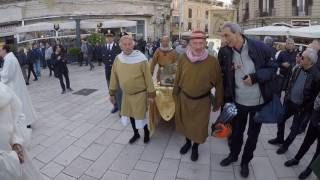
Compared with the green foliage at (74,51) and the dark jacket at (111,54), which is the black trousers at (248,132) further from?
the green foliage at (74,51)

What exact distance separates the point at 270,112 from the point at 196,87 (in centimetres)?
101

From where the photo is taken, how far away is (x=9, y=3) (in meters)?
32.7

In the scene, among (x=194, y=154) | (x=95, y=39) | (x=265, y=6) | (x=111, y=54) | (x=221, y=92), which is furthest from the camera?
(x=265, y=6)

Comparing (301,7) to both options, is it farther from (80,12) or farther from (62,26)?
(80,12)

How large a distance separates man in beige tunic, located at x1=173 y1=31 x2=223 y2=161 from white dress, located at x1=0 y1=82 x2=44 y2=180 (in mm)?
2268

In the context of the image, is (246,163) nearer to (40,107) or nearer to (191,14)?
(40,107)

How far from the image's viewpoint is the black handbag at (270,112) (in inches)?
156

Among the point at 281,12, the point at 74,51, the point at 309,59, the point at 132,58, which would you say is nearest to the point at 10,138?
the point at 132,58

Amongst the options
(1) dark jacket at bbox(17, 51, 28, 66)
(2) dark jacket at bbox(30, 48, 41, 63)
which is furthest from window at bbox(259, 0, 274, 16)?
(1) dark jacket at bbox(17, 51, 28, 66)

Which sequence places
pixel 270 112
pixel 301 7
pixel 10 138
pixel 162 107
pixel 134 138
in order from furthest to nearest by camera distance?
pixel 301 7 → pixel 162 107 → pixel 134 138 → pixel 270 112 → pixel 10 138

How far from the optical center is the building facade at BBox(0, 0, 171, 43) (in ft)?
100

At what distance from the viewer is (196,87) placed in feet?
14.7

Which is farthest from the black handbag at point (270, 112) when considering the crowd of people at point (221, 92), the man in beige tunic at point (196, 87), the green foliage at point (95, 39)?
the green foliage at point (95, 39)

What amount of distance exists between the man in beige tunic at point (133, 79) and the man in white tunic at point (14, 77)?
195 centimetres
